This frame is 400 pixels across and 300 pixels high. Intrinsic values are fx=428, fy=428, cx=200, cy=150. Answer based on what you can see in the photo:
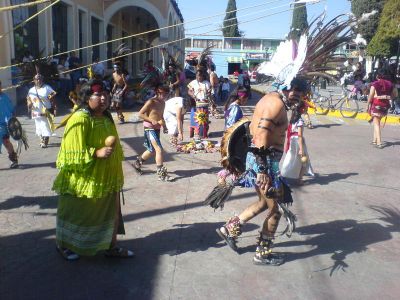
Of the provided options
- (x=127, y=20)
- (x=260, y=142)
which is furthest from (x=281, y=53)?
(x=127, y=20)

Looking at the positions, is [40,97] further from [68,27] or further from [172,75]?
[68,27]

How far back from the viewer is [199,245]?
171 inches

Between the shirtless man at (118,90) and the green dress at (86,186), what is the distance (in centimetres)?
844

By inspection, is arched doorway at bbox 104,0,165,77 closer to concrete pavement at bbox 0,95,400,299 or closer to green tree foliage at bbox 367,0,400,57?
green tree foliage at bbox 367,0,400,57

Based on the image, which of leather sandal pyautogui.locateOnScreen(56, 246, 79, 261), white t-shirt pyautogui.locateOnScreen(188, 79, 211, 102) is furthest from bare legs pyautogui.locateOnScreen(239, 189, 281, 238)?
white t-shirt pyautogui.locateOnScreen(188, 79, 211, 102)

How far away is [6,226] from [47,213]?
0.52 m

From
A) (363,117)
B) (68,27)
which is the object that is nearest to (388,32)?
(363,117)

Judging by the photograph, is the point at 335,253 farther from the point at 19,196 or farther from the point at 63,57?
the point at 63,57

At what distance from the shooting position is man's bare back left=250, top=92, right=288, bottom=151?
11.9 feet

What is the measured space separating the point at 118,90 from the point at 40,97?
4318 mm

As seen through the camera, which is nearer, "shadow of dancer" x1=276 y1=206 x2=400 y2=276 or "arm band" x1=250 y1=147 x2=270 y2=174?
"arm band" x1=250 y1=147 x2=270 y2=174

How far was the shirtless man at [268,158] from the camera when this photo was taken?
362 cm

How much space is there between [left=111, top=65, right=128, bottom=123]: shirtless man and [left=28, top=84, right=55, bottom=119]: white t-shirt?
142 inches

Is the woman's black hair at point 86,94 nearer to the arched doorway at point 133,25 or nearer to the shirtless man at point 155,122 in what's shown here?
the shirtless man at point 155,122
